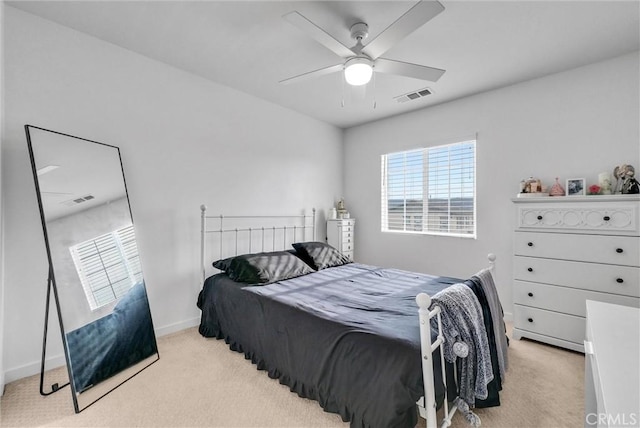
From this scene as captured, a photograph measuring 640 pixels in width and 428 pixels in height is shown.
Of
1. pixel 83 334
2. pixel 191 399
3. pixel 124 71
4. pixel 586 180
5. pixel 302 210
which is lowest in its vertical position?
pixel 191 399

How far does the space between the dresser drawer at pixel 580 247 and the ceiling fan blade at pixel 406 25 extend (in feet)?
7.17

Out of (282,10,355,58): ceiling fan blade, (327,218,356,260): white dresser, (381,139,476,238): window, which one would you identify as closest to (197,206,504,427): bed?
(327,218,356,260): white dresser

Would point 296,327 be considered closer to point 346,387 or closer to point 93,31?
point 346,387

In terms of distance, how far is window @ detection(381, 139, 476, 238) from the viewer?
3539 mm

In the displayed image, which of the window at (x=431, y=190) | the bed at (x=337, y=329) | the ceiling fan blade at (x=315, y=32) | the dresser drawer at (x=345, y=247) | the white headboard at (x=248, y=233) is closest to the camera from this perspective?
the bed at (x=337, y=329)

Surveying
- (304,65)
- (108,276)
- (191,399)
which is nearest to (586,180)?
(304,65)

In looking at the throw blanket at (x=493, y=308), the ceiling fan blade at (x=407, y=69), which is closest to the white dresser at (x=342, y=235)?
the throw blanket at (x=493, y=308)

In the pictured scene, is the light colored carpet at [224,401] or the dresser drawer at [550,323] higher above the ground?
the dresser drawer at [550,323]

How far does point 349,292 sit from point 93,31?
9.80ft

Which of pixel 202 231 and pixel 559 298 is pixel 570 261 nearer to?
pixel 559 298

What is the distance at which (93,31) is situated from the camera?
7.51 feet

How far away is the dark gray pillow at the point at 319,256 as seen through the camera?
3.30 meters

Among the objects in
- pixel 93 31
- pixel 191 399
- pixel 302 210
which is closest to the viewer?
pixel 191 399

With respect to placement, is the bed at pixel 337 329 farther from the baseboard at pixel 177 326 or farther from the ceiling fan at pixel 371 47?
the ceiling fan at pixel 371 47
